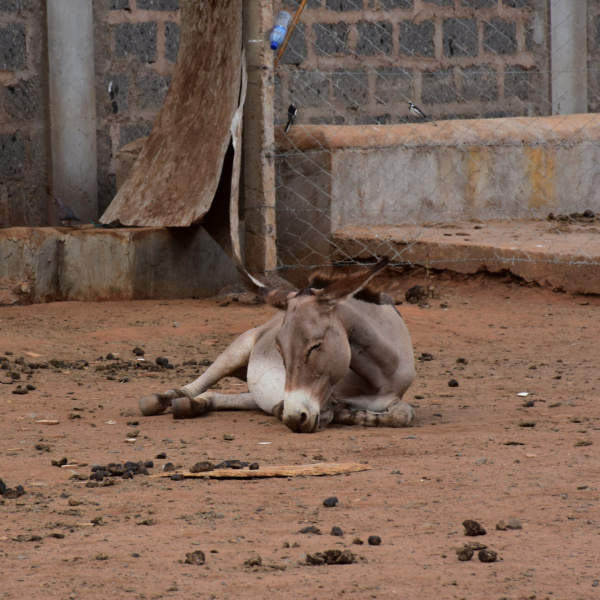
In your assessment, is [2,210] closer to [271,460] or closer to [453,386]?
[453,386]

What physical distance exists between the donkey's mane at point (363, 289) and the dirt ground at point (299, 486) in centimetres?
65

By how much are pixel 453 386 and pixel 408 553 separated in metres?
3.17

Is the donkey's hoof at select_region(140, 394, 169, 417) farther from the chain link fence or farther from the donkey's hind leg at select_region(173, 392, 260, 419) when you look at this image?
the chain link fence

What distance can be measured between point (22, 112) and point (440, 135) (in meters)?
3.95

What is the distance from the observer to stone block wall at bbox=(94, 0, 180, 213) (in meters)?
9.88

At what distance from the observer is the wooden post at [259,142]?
8.86 meters

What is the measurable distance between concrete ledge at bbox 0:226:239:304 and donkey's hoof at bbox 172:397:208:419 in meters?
3.35

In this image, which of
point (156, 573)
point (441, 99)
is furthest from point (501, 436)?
point (441, 99)

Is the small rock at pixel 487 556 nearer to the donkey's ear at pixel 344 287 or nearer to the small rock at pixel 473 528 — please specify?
the small rock at pixel 473 528

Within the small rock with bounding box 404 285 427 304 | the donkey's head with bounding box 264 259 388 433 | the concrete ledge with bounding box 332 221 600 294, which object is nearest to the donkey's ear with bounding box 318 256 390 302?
the donkey's head with bounding box 264 259 388 433

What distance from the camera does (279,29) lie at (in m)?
9.66

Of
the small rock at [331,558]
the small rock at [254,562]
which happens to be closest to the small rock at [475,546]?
the small rock at [331,558]

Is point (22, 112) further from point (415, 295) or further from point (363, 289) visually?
point (363, 289)

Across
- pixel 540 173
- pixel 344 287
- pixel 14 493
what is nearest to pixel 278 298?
pixel 344 287
